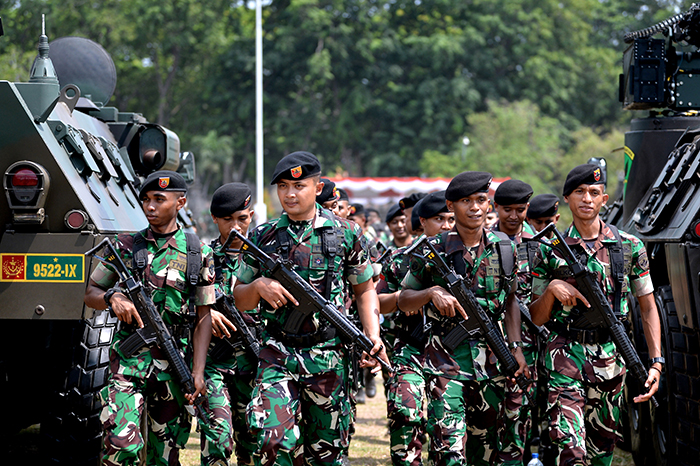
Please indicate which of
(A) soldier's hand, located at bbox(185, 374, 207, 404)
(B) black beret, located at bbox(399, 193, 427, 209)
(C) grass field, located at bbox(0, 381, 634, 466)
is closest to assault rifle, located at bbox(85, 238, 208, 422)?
(A) soldier's hand, located at bbox(185, 374, 207, 404)

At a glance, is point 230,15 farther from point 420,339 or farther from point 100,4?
point 420,339

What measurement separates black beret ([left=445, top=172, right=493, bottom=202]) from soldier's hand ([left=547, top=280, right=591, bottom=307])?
651mm

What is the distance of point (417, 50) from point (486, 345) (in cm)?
3723

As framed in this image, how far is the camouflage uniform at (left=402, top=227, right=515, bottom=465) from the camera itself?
4.83m

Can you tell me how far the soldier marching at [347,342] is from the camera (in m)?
4.53

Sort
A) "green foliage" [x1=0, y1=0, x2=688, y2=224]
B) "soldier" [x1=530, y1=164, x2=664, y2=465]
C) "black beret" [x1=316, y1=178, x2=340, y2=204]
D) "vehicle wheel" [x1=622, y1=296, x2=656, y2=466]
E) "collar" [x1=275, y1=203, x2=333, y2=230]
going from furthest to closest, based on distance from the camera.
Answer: "green foliage" [x1=0, y1=0, x2=688, y2=224] < "black beret" [x1=316, y1=178, x2=340, y2=204] < "vehicle wheel" [x1=622, y1=296, x2=656, y2=466] < "soldier" [x1=530, y1=164, x2=664, y2=465] < "collar" [x1=275, y1=203, x2=333, y2=230]

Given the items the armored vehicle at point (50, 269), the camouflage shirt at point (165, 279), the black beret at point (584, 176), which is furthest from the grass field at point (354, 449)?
the black beret at point (584, 176)

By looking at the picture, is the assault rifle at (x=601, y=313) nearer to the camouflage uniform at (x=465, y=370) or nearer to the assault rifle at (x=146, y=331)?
the camouflage uniform at (x=465, y=370)

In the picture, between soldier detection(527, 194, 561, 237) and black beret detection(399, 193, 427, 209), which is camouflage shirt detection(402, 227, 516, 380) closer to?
soldier detection(527, 194, 561, 237)

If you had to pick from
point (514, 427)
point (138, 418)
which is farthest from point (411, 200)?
point (138, 418)

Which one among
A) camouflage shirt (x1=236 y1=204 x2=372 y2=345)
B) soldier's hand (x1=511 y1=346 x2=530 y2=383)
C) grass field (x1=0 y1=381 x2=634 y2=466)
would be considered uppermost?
camouflage shirt (x1=236 y1=204 x2=372 y2=345)

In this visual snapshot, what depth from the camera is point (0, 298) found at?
512 cm

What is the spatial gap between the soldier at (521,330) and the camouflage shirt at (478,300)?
0.23 m

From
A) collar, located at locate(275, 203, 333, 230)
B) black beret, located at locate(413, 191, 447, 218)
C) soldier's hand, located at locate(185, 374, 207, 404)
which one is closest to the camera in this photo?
collar, located at locate(275, 203, 333, 230)
